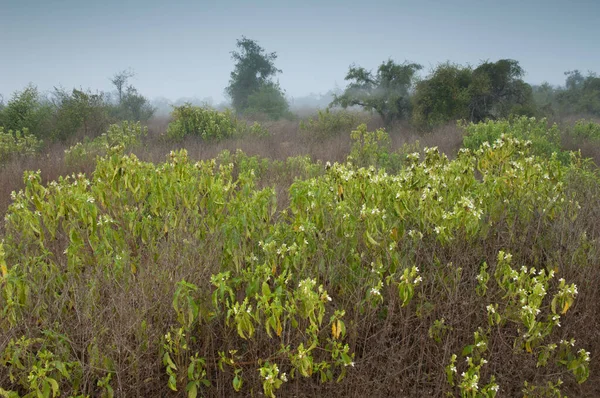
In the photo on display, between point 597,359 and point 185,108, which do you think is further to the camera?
point 185,108

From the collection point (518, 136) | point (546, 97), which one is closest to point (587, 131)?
point (518, 136)

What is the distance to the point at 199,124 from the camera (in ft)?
46.3

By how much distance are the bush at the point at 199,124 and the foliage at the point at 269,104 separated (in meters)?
10.6

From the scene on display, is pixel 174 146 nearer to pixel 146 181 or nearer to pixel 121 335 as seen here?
pixel 146 181

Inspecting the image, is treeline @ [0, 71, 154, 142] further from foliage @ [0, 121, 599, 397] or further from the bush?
foliage @ [0, 121, 599, 397]

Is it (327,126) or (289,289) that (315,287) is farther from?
(327,126)

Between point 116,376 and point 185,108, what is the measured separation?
42.0ft

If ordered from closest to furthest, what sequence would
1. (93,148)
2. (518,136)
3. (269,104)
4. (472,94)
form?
(518,136)
(93,148)
(472,94)
(269,104)

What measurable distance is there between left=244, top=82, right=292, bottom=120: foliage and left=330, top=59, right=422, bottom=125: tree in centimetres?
683

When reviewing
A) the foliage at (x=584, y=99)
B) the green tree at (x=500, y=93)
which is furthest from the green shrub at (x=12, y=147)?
the foliage at (x=584, y=99)

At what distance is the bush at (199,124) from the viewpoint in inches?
542

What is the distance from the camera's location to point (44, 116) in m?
14.3

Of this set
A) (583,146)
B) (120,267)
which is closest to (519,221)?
(120,267)

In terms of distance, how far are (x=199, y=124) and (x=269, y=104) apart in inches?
536
